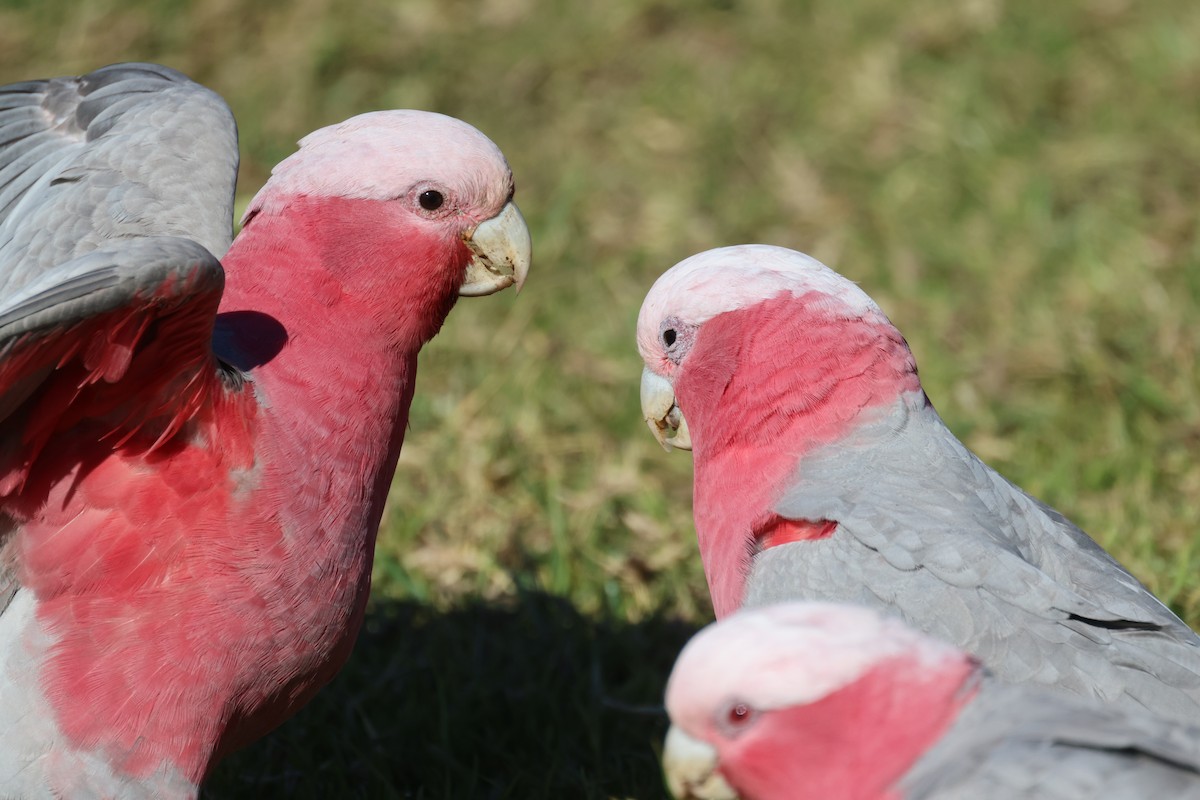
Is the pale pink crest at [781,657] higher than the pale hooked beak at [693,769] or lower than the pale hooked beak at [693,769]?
higher

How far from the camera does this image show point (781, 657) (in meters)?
2.46

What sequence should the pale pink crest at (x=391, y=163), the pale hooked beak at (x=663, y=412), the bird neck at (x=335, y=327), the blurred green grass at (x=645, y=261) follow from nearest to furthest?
1. the bird neck at (x=335, y=327)
2. the pale pink crest at (x=391, y=163)
3. the pale hooked beak at (x=663, y=412)
4. the blurred green grass at (x=645, y=261)

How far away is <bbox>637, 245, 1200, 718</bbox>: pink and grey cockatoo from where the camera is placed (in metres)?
3.01

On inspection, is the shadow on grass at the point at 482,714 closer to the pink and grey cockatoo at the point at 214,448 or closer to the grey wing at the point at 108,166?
the pink and grey cockatoo at the point at 214,448

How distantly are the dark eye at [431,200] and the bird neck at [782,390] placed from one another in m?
0.78

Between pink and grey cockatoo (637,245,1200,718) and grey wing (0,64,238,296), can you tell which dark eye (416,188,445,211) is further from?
grey wing (0,64,238,296)

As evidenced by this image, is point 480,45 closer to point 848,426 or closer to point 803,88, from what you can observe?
point 803,88

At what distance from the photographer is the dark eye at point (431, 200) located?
3.43m

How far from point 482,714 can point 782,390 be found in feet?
5.10

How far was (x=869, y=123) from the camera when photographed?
7836 mm

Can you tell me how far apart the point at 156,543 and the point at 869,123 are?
18.9 ft

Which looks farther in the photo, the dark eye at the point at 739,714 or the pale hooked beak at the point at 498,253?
the pale hooked beak at the point at 498,253

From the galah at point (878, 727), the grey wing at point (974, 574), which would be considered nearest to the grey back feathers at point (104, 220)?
the galah at point (878, 727)

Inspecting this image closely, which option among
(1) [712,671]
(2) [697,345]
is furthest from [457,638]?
(1) [712,671]
